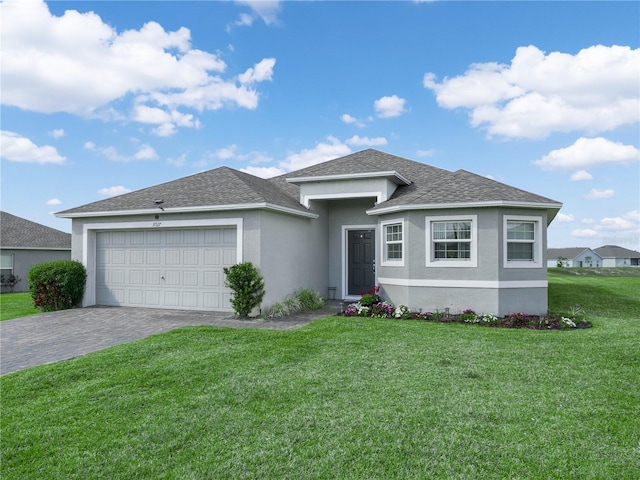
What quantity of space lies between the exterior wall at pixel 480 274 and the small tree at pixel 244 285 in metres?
4.33

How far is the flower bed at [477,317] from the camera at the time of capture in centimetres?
956

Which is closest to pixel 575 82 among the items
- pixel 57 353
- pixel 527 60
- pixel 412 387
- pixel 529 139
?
pixel 527 60

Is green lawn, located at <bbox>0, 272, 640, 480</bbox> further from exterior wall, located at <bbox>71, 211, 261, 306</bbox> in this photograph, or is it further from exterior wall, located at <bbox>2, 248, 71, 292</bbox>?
exterior wall, located at <bbox>2, 248, 71, 292</bbox>

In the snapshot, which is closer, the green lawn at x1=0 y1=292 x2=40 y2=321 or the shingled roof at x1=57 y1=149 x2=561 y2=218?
the shingled roof at x1=57 y1=149 x2=561 y2=218

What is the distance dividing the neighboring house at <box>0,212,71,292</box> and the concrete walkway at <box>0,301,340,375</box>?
1310 centimetres

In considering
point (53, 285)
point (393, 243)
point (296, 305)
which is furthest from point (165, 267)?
point (393, 243)

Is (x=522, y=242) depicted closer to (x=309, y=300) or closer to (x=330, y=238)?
(x=309, y=300)

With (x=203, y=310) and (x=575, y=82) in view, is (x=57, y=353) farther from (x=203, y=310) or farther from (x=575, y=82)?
(x=575, y=82)

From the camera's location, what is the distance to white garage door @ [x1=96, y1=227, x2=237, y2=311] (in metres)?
12.0

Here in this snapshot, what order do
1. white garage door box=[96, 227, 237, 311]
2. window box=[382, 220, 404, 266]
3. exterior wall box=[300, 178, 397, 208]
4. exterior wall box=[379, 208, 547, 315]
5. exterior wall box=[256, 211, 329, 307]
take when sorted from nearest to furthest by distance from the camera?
exterior wall box=[379, 208, 547, 315] → exterior wall box=[256, 211, 329, 307] → window box=[382, 220, 404, 266] → white garage door box=[96, 227, 237, 311] → exterior wall box=[300, 178, 397, 208]

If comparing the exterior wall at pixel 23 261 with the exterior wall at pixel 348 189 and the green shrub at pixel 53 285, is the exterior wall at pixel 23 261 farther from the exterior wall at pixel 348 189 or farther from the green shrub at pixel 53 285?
the exterior wall at pixel 348 189

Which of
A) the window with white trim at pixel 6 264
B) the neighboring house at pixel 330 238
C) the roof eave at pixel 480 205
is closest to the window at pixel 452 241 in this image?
the neighboring house at pixel 330 238

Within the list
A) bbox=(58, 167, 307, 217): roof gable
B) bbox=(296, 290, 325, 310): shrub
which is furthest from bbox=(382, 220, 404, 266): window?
bbox=(58, 167, 307, 217): roof gable

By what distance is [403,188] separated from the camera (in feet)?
46.1
